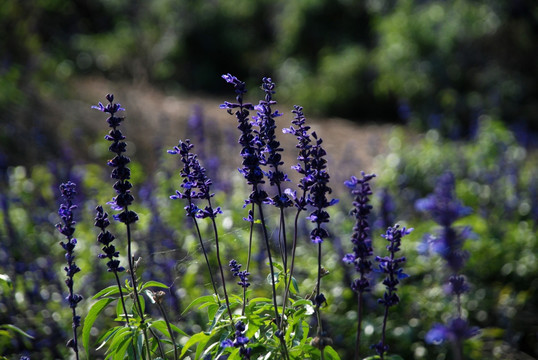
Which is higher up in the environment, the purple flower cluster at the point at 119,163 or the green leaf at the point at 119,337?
the purple flower cluster at the point at 119,163

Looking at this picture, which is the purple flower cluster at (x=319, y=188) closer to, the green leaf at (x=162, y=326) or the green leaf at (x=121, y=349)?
the green leaf at (x=162, y=326)

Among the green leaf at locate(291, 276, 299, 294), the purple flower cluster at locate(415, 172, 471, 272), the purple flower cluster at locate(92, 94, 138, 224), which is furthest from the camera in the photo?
the green leaf at locate(291, 276, 299, 294)

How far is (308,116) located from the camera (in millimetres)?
16312

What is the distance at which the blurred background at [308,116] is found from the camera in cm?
496

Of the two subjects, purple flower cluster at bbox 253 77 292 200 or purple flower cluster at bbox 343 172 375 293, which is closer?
purple flower cluster at bbox 343 172 375 293

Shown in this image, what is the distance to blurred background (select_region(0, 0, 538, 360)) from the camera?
496 cm

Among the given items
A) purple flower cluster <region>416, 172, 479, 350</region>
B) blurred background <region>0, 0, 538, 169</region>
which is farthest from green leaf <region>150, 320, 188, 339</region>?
blurred background <region>0, 0, 538, 169</region>

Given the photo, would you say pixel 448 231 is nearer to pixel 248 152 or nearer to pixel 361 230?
pixel 361 230

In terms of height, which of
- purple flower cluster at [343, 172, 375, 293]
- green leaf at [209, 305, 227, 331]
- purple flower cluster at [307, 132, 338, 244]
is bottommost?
green leaf at [209, 305, 227, 331]

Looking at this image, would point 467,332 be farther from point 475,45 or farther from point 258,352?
point 475,45

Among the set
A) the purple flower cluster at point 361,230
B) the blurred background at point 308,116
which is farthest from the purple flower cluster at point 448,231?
the blurred background at point 308,116

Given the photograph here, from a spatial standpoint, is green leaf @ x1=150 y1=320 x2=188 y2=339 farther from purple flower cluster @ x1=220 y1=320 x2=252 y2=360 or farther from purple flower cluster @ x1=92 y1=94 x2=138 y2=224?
purple flower cluster @ x1=92 y1=94 x2=138 y2=224

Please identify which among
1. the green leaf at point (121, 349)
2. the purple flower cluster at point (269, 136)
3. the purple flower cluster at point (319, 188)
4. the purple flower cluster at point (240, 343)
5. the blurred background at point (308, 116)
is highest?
the blurred background at point (308, 116)

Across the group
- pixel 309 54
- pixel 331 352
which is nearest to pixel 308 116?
pixel 309 54
